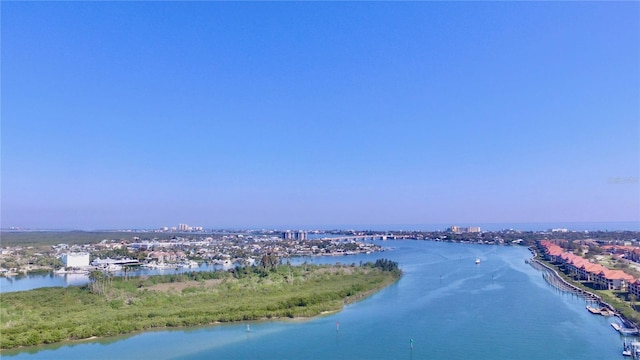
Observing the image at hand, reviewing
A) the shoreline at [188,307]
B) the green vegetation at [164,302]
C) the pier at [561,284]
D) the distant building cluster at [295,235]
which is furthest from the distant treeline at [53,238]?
the pier at [561,284]

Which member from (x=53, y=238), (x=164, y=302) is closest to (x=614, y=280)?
(x=164, y=302)

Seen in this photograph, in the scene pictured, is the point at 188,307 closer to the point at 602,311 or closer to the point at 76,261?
the point at 602,311

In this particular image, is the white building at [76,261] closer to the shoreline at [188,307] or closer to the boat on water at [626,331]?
the shoreline at [188,307]

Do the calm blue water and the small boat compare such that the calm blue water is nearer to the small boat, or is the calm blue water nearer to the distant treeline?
the small boat

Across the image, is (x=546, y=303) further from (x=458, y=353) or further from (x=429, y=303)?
(x=458, y=353)

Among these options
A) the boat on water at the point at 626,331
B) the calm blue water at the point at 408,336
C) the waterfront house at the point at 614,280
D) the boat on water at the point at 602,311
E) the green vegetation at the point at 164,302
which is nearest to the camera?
the calm blue water at the point at 408,336

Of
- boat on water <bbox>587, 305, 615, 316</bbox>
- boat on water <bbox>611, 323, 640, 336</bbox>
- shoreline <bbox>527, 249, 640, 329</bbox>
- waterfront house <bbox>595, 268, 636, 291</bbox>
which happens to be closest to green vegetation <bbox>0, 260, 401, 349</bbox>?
shoreline <bbox>527, 249, 640, 329</bbox>

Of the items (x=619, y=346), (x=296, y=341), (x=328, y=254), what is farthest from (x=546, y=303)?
(x=328, y=254)
